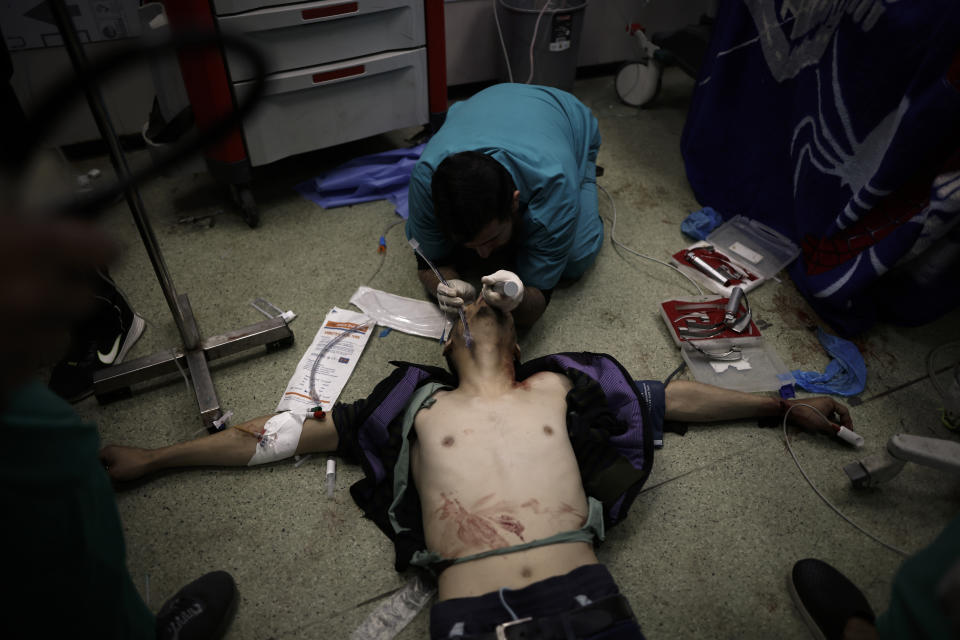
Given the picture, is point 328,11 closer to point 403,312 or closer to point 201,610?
point 403,312

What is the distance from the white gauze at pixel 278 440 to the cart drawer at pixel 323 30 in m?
1.17

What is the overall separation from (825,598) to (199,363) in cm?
162

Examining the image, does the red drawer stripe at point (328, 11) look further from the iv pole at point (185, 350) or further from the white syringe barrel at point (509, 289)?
the white syringe barrel at point (509, 289)

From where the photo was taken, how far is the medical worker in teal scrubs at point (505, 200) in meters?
1.44

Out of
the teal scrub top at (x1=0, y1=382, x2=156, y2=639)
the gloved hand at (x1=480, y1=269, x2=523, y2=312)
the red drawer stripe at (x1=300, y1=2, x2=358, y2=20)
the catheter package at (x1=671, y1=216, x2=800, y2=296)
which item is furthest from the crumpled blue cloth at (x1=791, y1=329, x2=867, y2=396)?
the red drawer stripe at (x1=300, y1=2, x2=358, y2=20)

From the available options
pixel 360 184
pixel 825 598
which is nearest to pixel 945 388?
pixel 825 598

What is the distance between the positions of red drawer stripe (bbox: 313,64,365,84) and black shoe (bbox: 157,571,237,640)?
1627 millimetres

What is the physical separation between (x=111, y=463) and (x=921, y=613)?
1.58m

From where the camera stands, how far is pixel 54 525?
2.32 feet

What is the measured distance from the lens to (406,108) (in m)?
2.37

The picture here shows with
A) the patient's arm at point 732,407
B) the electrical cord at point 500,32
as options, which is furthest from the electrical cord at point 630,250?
the electrical cord at point 500,32

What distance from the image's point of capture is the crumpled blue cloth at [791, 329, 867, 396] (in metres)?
1.67

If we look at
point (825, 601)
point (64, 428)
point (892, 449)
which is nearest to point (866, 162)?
point (892, 449)

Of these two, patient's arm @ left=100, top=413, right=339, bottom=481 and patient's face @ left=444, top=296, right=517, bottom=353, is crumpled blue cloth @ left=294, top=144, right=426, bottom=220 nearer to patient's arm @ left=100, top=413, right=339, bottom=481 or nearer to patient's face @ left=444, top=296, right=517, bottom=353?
patient's face @ left=444, top=296, right=517, bottom=353
